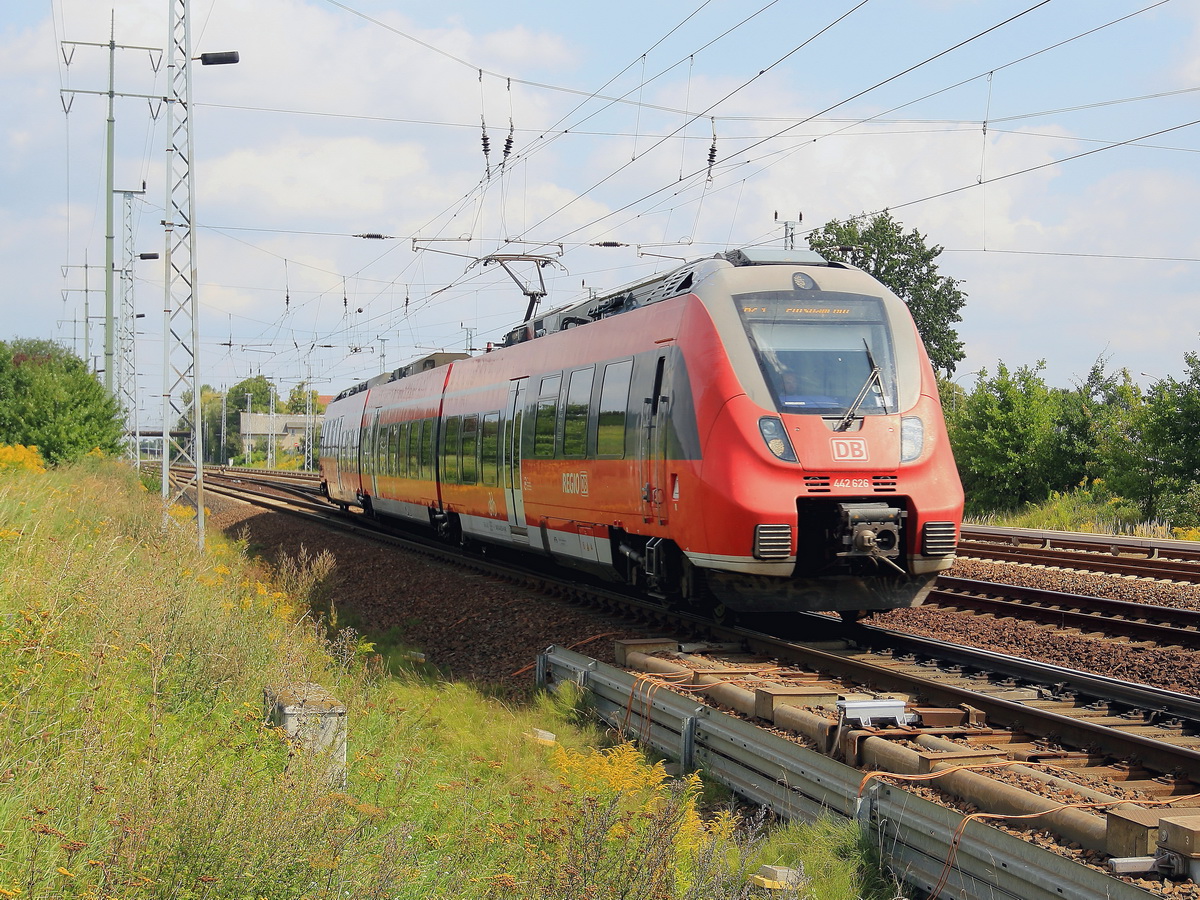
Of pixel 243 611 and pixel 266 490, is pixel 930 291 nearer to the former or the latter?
pixel 266 490

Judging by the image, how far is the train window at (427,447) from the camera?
2138 centimetres

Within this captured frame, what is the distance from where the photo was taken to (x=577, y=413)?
1325 cm

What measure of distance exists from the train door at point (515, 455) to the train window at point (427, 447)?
204 inches

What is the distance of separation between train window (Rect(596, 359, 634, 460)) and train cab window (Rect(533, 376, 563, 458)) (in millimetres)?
1729

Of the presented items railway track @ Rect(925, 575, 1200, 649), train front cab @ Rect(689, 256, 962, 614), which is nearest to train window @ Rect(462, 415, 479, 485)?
railway track @ Rect(925, 575, 1200, 649)

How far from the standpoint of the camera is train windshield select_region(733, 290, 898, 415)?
9.75m

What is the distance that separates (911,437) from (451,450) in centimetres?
1130

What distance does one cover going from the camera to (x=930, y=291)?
59.2 metres

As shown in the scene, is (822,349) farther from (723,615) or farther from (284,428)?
(284,428)

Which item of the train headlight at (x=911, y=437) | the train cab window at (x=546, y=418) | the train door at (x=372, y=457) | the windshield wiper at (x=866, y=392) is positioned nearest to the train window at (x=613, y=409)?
the train cab window at (x=546, y=418)

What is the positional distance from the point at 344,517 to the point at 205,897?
2782 cm

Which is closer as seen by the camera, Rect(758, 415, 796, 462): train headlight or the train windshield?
Rect(758, 415, 796, 462): train headlight

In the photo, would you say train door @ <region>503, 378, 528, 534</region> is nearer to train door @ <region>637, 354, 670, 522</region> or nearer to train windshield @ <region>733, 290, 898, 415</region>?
train door @ <region>637, 354, 670, 522</region>

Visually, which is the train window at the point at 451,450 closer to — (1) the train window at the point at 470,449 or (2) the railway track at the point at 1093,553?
(1) the train window at the point at 470,449
